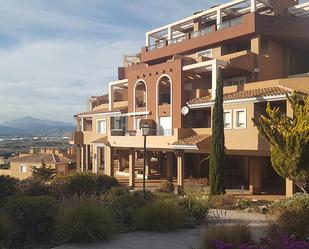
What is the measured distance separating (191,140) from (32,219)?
1764 cm

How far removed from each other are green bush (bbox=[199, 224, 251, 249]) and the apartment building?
14537 mm

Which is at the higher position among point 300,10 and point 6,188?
point 300,10

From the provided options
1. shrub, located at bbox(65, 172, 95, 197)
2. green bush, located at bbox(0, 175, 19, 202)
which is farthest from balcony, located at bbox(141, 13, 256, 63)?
green bush, located at bbox(0, 175, 19, 202)

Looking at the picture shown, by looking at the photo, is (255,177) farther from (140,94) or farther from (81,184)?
(140,94)

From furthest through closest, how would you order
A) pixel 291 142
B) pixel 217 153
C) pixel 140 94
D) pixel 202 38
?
pixel 140 94
pixel 202 38
pixel 217 153
pixel 291 142

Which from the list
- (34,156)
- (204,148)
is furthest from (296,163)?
(34,156)

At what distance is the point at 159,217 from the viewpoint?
12.8m

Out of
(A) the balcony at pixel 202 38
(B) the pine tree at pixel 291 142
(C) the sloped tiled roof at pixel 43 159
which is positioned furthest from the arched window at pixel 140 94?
(B) the pine tree at pixel 291 142

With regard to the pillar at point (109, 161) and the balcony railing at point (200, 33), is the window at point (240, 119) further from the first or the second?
the pillar at point (109, 161)

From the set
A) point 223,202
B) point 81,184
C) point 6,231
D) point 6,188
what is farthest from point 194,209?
point 81,184

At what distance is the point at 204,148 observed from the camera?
1092 inches

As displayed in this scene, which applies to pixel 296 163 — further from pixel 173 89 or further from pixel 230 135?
pixel 173 89

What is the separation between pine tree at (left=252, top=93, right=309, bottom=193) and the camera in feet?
59.5

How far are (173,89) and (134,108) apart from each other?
18.4ft
